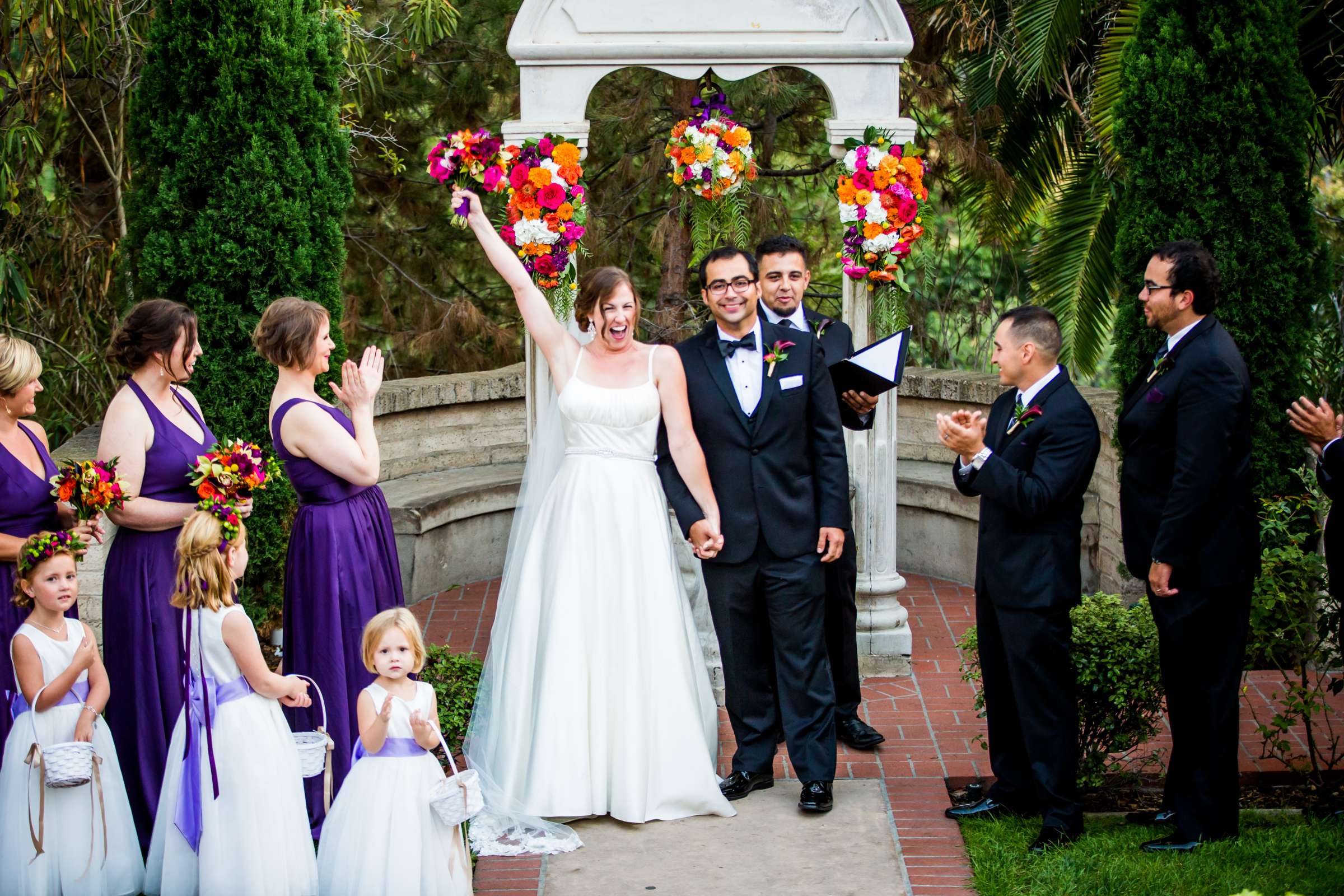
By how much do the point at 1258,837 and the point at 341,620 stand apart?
11.0ft

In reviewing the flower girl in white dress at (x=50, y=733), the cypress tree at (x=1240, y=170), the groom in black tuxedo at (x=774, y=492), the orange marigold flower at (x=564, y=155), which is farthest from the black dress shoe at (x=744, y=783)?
the cypress tree at (x=1240, y=170)

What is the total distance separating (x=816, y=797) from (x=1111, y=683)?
1176 mm

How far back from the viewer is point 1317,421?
4.83 metres

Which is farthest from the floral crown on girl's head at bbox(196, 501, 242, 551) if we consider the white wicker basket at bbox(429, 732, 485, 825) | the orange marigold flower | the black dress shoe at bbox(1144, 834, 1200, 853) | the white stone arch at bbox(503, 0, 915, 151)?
the black dress shoe at bbox(1144, 834, 1200, 853)

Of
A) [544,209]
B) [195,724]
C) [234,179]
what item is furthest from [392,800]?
[234,179]

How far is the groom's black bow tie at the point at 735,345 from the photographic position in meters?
5.44

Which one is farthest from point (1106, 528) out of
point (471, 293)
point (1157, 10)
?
point (471, 293)

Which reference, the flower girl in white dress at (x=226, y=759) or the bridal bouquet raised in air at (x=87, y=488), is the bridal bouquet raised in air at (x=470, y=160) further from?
the flower girl in white dress at (x=226, y=759)

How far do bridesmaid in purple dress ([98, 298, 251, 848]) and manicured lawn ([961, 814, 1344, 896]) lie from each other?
9.42 feet

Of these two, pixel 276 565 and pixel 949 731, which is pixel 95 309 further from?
pixel 949 731

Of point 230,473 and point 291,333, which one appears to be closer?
point 230,473

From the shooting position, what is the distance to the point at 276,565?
7.08 meters

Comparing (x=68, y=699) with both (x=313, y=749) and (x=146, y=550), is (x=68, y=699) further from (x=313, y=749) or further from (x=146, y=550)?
(x=313, y=749)

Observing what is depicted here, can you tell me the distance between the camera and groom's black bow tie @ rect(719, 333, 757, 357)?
5.44m
